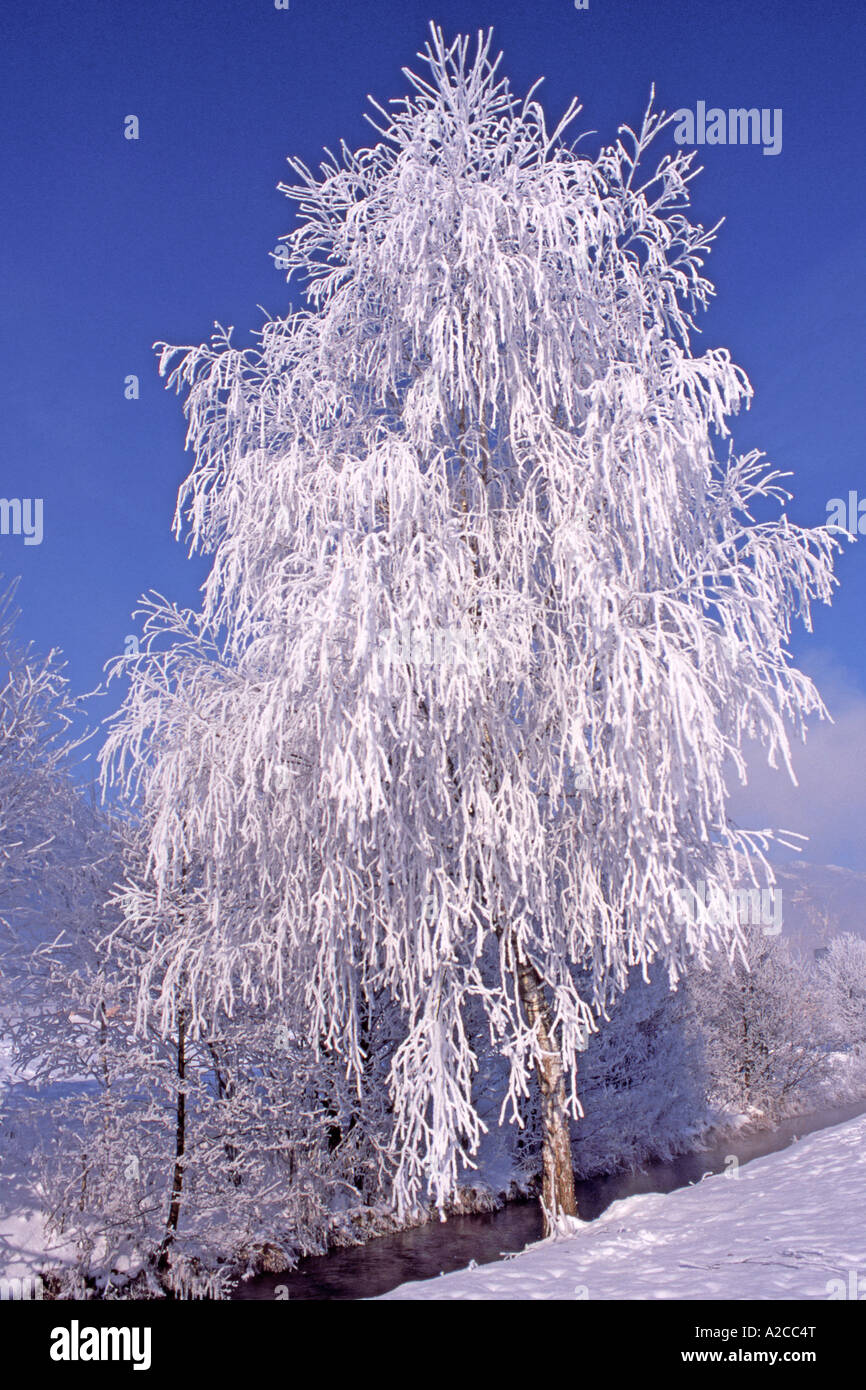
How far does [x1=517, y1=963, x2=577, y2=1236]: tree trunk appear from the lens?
274 inches

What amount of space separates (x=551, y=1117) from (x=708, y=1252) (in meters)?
2.38

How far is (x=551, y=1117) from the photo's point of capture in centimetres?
706

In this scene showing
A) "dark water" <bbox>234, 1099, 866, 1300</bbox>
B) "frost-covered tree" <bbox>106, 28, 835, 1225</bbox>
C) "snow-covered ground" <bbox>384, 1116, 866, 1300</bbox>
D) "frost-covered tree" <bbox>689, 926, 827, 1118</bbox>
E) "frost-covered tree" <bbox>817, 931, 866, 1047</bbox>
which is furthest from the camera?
"frost-covered tree" <bbox>817, 931, 866, 1047</bbox>

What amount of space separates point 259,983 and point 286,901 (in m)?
2.02

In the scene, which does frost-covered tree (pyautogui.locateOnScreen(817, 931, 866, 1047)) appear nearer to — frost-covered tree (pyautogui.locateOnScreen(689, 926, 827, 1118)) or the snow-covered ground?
frost-covered tree (pyautogui.locateOnScreen(689, 926, 827, 1118))

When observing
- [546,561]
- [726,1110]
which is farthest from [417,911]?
[726,1110]

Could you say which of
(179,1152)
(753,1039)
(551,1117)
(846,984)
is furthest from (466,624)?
(846,984)

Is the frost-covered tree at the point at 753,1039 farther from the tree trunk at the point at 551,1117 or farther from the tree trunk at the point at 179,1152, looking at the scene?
the tree trunk at the point at 551,1117

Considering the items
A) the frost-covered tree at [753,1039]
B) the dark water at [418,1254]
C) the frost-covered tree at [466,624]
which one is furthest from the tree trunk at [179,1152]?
the frost-covered tree at [753,1039]

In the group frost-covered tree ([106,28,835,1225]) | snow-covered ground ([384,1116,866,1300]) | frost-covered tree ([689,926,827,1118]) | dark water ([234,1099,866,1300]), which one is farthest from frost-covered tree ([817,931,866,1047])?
frost-covered tree ([106,28,835,1225])

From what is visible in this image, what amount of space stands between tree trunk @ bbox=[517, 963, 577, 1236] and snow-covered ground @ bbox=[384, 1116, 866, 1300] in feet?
1.22

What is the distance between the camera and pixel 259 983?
8383mm

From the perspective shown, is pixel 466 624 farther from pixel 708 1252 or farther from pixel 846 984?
pixel 846 984

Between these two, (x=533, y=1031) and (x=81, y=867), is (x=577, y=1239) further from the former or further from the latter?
(x=81, y=867)
